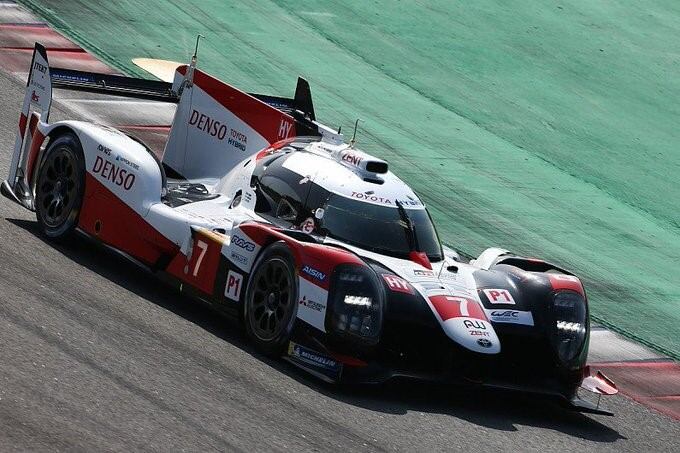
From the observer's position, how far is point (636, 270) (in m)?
15.0

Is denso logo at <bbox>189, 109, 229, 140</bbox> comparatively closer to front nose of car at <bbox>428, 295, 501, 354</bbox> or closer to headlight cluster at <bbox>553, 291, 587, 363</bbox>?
front nose of car at <bbox>428, 295, 501, 354</bbox>

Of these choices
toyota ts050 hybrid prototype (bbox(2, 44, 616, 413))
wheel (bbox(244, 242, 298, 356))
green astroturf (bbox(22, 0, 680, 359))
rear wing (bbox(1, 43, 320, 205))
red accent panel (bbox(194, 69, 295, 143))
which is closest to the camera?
toyota ts050 hybrid prototype (bbox(2, 44, 616, 413))

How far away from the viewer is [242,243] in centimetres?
997

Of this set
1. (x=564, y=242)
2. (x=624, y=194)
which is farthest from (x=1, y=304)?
(x=624, y=194)

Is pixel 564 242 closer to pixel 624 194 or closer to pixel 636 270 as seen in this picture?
pixel 636 270

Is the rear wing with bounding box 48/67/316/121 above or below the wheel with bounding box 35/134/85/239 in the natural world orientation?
above

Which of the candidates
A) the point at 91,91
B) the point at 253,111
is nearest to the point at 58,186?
the point at 91,91

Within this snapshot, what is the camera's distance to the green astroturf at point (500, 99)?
15.4 m

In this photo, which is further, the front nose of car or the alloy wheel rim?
the alloy wheel rim

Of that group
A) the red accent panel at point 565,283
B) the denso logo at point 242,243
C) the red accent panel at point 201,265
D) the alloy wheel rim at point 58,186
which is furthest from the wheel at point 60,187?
the red accent panel at point 565,283

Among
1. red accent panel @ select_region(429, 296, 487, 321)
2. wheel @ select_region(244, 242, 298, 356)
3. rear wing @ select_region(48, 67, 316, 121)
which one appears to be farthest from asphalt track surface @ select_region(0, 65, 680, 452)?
rear wing @ select_region(48, 67, 316, 121)

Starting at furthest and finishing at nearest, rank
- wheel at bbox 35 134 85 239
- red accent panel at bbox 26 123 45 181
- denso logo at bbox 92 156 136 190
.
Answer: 1. red accent panel at bbox 26 123 45 181
2. wheel at bbox 35 134 85 239
3. denso logo at bbox 92 156 136 190

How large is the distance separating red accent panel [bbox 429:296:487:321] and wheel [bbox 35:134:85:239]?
3.39 m

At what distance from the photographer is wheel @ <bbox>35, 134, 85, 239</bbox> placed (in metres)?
11.2
